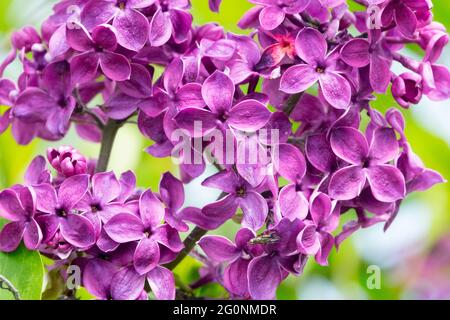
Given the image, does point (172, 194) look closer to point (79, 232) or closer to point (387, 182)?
point (79, 232)

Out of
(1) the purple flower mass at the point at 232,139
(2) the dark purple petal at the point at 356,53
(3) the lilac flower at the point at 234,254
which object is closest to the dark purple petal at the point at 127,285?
(1) the purple flower mass at the point at 232,139

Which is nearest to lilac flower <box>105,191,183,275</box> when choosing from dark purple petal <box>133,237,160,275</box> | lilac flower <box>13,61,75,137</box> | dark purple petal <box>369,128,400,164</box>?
dark purple petal <box>133,237,160,275</box>

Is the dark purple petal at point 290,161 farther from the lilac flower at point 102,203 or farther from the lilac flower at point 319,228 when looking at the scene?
the lilac flower at point 102,203

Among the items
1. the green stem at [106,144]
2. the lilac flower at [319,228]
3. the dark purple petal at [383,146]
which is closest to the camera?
the lilac flower at [319,228]

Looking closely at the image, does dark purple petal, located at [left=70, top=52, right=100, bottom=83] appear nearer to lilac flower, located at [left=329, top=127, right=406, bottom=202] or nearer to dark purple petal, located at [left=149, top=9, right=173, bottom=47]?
dark purple petal, located at [left=149, top=9, right=173, bottom=47]

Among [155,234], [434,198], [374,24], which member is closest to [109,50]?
[155,234]

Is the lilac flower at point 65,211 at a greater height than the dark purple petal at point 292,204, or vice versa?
the lilac flower at point 65,211
